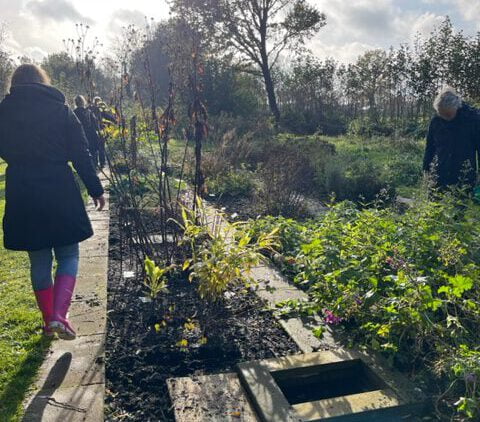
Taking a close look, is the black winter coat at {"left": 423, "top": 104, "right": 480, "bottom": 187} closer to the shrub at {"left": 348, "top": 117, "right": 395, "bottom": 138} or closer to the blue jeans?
the blue jeans

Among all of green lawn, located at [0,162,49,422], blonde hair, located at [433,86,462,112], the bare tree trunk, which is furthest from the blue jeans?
the bare tree trunk

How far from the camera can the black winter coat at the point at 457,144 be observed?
4.84 m

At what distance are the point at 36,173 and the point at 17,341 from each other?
1091mm

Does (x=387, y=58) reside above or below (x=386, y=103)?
above

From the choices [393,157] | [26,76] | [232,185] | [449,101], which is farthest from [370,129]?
[26,76]

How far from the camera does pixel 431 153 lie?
5.22 metres

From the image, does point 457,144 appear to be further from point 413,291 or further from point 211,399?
point 211,399

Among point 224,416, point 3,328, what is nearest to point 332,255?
point 224,416

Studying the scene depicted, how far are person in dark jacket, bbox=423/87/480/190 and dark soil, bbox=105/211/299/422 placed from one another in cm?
260

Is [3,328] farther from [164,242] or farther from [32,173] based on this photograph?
[164,242]

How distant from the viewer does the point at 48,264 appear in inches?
125

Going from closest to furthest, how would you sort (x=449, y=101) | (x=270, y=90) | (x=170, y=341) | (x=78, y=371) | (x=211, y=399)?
(x=211, y=399) < (x=78, y=371) < (x=170, y=341) < (x=449, y=101) < (x=270, y=90)

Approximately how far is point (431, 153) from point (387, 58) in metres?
14.8

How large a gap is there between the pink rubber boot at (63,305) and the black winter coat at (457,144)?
11.7ft
